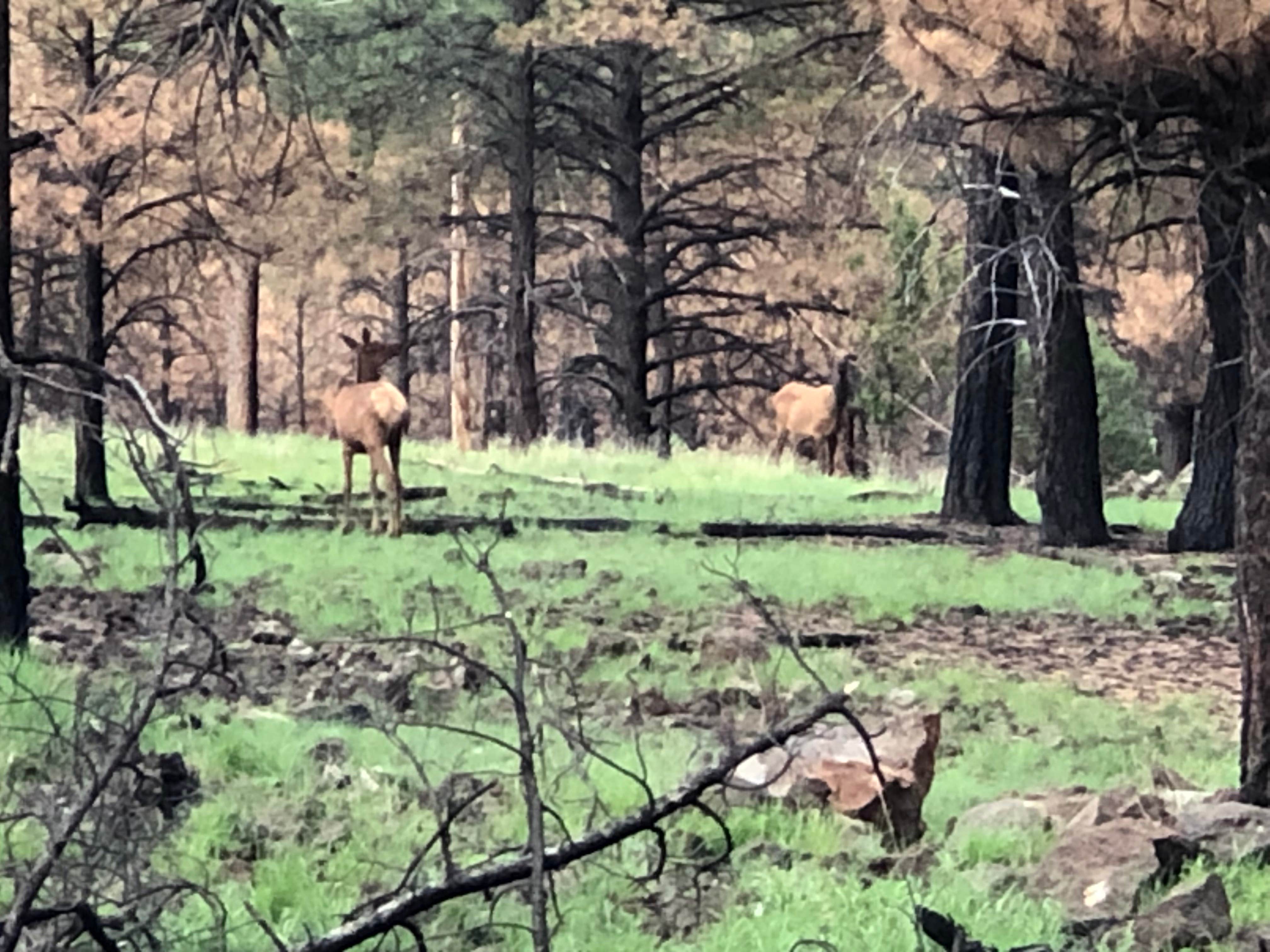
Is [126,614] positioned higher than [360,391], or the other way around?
[360,391]

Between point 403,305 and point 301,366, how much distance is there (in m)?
8.19

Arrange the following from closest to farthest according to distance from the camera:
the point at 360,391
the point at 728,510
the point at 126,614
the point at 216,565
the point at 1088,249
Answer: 1. the point at 126,614
2. the point at 216,565
3. the point at 360,391
4. the point at 728,510
5. the point at 1088,249

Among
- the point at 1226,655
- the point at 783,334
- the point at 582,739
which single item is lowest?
the point at 1226,655

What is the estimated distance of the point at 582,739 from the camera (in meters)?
3.40

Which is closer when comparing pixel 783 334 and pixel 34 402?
pixel 34 402

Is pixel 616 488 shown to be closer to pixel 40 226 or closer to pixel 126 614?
pixel 40 226

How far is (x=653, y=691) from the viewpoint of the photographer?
801cm

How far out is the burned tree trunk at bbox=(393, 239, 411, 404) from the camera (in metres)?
23.1

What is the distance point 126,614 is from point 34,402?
472 inches

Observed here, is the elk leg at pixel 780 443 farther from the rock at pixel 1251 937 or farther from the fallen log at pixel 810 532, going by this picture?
the rock at pixel 1251 937

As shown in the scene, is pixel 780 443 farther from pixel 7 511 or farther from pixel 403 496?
pixel 7 511

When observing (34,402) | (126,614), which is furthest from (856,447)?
(126,614)

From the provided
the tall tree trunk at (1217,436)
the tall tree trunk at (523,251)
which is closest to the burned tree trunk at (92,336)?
the tall tree trunk at (523,251)

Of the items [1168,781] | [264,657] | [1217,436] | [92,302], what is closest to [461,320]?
[92,302]
